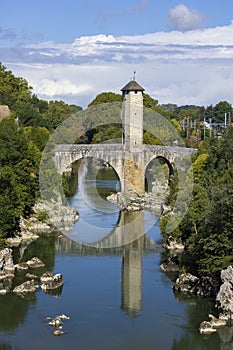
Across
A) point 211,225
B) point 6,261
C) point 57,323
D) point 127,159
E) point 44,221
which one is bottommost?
point 57,323

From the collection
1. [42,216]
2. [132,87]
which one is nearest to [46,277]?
[42,216]

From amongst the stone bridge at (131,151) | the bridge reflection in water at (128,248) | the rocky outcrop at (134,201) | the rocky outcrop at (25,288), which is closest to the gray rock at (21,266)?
the rocky outcrop at (25,288)

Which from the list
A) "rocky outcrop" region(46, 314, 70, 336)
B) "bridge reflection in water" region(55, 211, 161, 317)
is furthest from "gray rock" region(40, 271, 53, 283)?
"rocky outcrop" region(46, 314, 70, 336)

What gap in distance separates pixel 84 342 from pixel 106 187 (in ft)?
126

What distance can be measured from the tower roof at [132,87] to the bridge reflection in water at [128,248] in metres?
12.4

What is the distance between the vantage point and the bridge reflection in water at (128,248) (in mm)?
33219

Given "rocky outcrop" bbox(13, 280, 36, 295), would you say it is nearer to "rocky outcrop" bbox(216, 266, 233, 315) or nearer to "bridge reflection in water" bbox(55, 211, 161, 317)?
"bridge reflection in water" bbox(55, 211, 161, 317)

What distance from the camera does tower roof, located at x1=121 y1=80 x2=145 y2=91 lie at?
58.4 meters

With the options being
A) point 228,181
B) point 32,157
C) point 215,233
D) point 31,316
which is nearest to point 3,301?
point 31,316

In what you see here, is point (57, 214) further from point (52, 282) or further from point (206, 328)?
point (206, 328)

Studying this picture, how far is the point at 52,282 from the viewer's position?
3375cm

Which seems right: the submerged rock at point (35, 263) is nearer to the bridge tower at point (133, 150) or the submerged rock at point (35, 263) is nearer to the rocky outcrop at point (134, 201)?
the rocky outcrop at point (134, 201)

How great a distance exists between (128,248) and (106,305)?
10.9 metres

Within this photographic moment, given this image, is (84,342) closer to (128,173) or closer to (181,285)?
(181,285)
